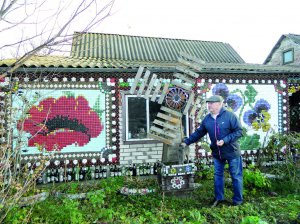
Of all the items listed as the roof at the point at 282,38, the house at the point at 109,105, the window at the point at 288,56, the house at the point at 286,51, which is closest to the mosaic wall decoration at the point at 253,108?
the house at the point at 109,105

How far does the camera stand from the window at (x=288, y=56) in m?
16.2

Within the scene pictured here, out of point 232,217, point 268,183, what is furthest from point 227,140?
point 268,183

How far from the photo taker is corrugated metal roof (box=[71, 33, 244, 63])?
9.43m

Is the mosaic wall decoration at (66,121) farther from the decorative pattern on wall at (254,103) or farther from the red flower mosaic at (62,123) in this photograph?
the decorative pattern on wall at (254,103)

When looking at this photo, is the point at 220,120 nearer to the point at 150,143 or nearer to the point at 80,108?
the point at 150,143

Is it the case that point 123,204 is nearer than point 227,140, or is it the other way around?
point 227,140

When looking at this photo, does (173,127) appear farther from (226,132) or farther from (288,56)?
(288,56)

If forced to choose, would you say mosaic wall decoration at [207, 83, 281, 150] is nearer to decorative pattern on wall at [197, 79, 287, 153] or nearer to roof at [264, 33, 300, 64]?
decorative pattern on wall at [197, 79, 287, 153]

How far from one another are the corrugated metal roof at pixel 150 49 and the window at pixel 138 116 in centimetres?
308

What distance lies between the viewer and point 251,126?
699 cm

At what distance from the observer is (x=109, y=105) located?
6.19 metres

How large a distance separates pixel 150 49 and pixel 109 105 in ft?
16.3

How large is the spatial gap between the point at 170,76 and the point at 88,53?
13.8 ft

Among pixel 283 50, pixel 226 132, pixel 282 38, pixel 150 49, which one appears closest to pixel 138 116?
pixel 226 132
